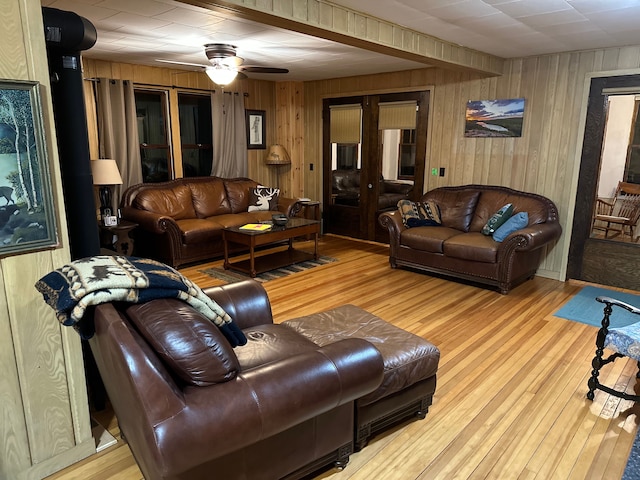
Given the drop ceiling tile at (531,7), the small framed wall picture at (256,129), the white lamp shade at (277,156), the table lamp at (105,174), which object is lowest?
the table lamp at (105,174)

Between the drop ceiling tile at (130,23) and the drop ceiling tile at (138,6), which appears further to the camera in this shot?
the drop ceiling tile at (130,23)

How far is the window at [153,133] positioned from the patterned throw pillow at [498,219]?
422cm

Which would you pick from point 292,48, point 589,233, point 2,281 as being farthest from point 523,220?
point 2,281

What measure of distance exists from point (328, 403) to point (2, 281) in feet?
4.51

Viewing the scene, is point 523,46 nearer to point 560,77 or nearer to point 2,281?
point 560,77

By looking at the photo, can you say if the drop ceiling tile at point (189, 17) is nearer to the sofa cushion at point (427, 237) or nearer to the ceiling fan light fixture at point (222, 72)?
the ceiling fan light fixture at point (222, 72)

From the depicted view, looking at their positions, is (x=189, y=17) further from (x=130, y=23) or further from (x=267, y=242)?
(x=267, y=242)

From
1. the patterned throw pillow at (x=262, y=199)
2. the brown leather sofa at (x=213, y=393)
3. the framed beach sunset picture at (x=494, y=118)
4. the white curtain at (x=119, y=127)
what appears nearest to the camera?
the brown leather sofa at (x=213, y=393)

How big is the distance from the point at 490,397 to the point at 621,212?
13.4 feet

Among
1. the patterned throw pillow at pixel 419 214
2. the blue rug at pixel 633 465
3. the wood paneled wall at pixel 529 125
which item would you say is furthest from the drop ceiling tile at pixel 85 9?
the blue rug at pixel 633 465

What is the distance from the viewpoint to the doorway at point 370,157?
19.8 ft

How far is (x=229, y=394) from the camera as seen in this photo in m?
1.53

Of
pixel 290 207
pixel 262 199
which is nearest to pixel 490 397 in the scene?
pixel 290 207

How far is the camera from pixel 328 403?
175 cm
